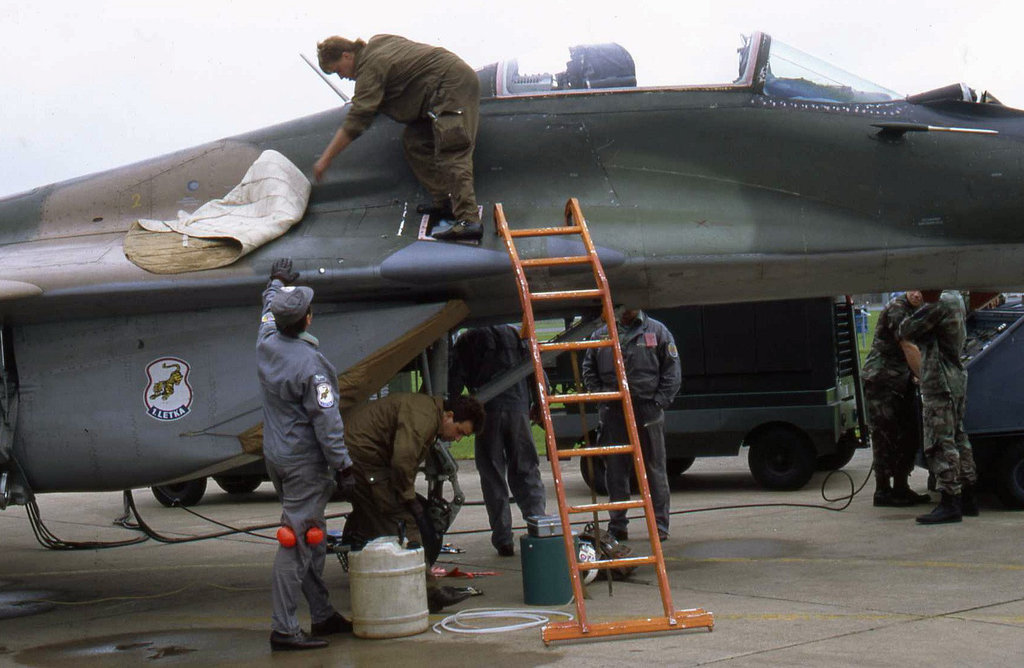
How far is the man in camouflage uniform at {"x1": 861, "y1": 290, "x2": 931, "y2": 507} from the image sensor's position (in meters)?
10.0

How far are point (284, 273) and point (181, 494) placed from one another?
7602 mm

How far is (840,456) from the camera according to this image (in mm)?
12781

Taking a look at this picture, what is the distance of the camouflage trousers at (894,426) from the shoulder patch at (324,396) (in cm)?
580

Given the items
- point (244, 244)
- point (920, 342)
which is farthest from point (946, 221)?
point (244, 244)

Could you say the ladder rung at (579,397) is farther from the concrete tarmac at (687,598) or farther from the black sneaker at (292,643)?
the black sneaker at (292,643)

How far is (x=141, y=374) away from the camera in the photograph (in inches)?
276

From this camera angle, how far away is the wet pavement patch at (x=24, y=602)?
25.6 ft

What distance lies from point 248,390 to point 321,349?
49cm

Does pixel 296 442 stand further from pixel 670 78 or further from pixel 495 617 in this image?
pixel 670 78

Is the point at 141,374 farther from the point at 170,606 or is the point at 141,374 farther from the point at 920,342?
the point at 920,342

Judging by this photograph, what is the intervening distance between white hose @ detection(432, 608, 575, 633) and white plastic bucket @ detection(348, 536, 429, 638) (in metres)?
0.19

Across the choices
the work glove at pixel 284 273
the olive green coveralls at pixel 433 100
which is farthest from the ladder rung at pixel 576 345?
the work glove at pixel 284 273

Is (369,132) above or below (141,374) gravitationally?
above

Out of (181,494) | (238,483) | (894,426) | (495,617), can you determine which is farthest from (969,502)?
(181,494)
